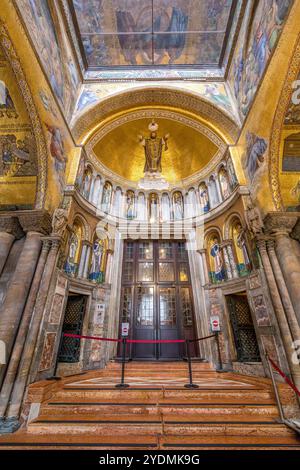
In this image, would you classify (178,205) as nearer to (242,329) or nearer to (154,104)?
(154,104)

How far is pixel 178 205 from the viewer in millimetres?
10844

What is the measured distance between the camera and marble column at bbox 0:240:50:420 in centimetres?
420

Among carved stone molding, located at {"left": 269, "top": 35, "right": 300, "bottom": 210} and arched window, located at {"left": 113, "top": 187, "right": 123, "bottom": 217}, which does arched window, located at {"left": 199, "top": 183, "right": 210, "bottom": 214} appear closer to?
carved stone molding, located at {"left": 269, "top": 35, "right": 300, "bottom": 210}

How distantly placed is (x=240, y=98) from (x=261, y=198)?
16.1ft

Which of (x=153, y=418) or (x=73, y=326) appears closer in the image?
(x=153, y=418)

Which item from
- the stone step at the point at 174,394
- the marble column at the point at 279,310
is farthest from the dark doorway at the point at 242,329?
the stone step at the point at 174,394

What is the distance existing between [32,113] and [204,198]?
761cm

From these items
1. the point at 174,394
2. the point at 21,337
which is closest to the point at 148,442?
the point at 174,394

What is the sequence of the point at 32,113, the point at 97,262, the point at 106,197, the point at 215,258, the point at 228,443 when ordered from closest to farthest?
the point at 228,443
the point at 32,113
the point at 97,262
the point at 215,258
the point at 106,197

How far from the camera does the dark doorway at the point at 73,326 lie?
6918 millimetres

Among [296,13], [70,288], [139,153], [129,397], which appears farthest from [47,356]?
[296,13]

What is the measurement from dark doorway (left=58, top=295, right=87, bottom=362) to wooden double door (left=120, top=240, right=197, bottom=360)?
186 centimetres

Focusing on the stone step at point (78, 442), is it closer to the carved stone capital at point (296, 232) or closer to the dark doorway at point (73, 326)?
the dark doorway at point (73, 326)
